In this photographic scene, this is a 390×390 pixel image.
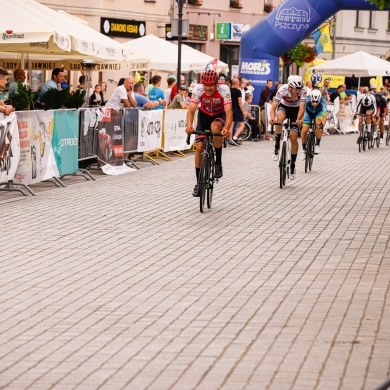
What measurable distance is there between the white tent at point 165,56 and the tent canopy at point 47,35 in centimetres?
912

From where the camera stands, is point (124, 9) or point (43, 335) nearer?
point (43, 335)

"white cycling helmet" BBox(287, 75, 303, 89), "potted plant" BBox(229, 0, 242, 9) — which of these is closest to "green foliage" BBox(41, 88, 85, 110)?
"white cycling helmet" BBox(287, 75, 303, 89)

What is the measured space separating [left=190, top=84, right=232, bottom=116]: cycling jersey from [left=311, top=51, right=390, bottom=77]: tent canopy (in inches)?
1230

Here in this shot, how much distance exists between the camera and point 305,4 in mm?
35406

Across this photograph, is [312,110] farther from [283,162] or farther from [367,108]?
[367,108]

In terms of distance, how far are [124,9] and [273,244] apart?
33441 mm

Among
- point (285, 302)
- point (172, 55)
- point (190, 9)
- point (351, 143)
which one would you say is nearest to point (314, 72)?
point (190, 9)

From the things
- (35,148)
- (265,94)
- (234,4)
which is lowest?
(265,94)

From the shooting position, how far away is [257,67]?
37.8 meters

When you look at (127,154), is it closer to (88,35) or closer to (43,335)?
(88,35)

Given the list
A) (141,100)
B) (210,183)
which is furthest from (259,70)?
(210,183)

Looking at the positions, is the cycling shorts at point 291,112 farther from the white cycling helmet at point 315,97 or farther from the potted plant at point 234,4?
the potted plant at point 234,4

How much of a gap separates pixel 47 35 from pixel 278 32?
18.0m

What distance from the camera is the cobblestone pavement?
6766mm
